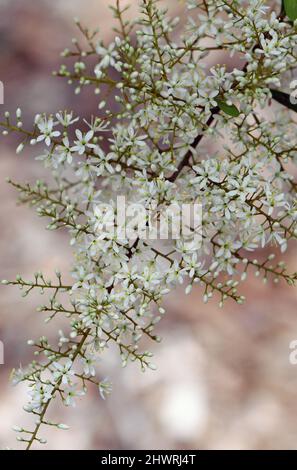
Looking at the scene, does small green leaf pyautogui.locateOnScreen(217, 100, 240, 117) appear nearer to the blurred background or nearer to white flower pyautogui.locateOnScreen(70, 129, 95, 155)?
white flower pyautogui.locateOnScreen(70, 129, 95, 155)

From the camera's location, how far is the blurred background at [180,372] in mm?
830

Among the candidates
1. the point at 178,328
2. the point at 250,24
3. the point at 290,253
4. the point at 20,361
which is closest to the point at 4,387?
the point at 20,361

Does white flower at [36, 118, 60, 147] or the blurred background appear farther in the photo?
the blurred background

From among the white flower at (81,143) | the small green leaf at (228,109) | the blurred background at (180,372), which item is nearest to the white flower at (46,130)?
the white flower at (81,143)

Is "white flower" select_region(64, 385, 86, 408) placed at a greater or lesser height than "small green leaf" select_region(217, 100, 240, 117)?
lesser

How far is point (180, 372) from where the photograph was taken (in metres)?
0.91

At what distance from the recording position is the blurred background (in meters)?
0.83

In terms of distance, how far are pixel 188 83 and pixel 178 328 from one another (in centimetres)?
48

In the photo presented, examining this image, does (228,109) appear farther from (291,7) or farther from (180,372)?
(180,372)

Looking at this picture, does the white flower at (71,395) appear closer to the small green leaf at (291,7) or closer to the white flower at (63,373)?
the white flower at (63,373)

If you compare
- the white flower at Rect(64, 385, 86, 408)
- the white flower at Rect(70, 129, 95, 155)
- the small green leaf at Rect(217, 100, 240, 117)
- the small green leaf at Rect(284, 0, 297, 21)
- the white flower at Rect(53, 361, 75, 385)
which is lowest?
the white flower at Rect(64, 385, 86, 408)

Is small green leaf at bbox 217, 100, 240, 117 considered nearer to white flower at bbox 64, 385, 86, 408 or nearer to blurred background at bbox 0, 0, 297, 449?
white flower at bbox 64, 385, 86, 408

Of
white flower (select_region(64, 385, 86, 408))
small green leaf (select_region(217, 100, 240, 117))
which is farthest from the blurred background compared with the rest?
small green leaf (select_region(217, 100, 240, 117))

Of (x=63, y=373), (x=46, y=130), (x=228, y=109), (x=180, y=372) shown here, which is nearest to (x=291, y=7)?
(x=228, y=109)
